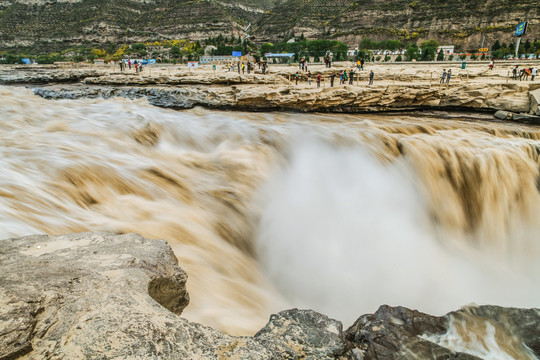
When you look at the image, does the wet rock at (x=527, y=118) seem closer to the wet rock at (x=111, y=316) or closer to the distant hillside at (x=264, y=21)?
the wet rock at (x=111, y=316)

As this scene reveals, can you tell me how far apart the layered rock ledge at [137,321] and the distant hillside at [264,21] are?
79355 millimetres

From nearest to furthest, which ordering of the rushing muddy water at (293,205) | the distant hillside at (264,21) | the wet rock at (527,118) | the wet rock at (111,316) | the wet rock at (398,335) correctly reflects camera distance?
the wet rock at (111,316) < the wet rock at (398,335) < the rushing muddy water at (293,205) < the wet rock at (527,118) < the distant hillside at (264,21)

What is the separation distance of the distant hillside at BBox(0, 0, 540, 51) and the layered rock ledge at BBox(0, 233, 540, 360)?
79.4m

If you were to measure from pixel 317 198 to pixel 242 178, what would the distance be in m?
1.59

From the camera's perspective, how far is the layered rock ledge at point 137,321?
1601 mm

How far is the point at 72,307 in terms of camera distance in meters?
1.81

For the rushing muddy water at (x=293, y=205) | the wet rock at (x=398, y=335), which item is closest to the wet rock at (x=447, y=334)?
the wet rock at (x=398, y=335)

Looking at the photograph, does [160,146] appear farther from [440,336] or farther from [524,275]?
[524,275]

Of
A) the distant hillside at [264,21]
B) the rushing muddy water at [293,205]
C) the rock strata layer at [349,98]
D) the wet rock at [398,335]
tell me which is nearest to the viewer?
the wet rock at [398,335]

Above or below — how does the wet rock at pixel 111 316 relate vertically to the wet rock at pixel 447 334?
above

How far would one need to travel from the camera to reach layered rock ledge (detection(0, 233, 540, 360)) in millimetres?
Result: 1601

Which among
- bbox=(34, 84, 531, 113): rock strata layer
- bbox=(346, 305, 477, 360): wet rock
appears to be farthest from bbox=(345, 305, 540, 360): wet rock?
bbox=(34, 84, 531, 113): rock strata layer

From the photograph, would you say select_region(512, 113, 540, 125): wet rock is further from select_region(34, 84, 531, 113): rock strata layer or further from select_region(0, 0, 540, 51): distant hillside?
select_region(0, 0, 540, 51): distant hillside

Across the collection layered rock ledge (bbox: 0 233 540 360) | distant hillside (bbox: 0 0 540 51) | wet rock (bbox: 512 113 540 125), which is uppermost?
distant hillside (bbox: 0 0 540 51)
